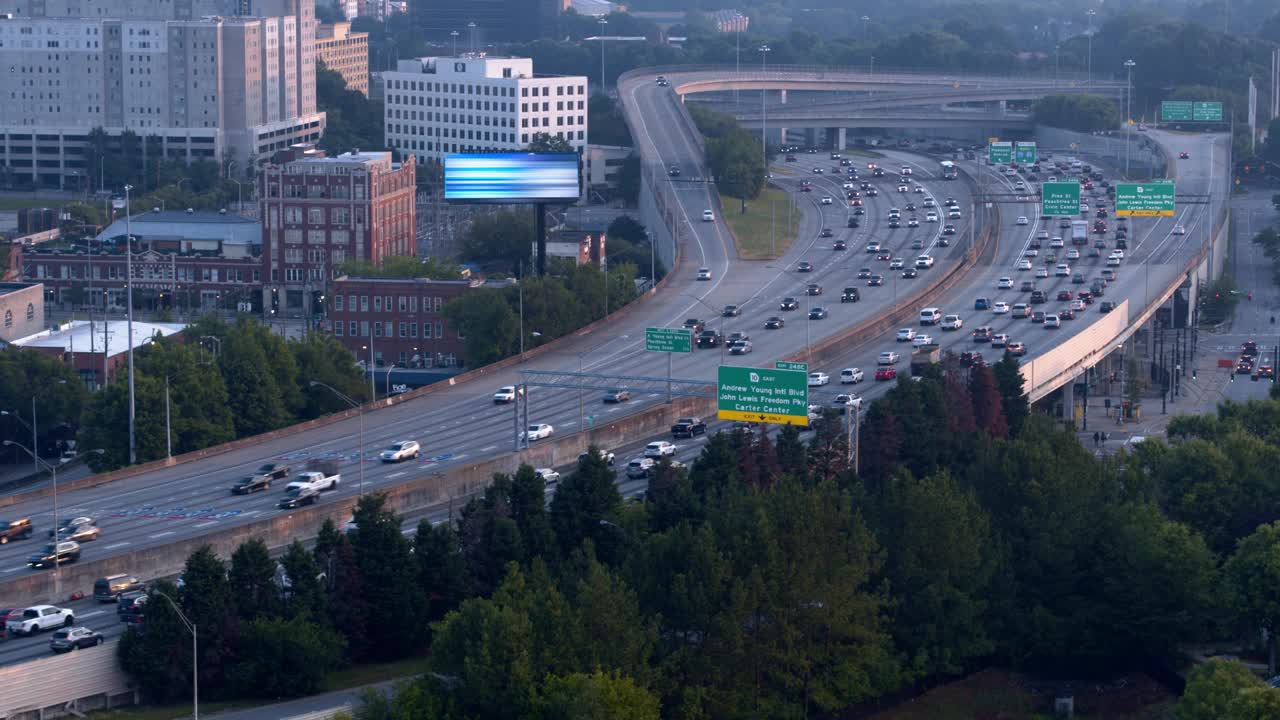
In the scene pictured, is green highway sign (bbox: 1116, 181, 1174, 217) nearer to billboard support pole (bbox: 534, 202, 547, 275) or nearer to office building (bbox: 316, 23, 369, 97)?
billboard support pole (bbox: 534, 202, 547, 275)

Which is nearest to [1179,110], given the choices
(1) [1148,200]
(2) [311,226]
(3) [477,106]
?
(3) [477,106]

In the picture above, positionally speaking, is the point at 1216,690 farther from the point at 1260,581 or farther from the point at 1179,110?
the point at 1179,110

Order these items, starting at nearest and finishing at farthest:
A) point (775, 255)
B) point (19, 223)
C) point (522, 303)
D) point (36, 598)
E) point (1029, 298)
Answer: point (36, 598) < point (522, 303) < point (1029, 298) < point (775, 255) < point (19, 223)

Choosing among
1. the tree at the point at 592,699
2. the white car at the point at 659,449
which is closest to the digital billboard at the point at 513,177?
the white car at the point at 659,449

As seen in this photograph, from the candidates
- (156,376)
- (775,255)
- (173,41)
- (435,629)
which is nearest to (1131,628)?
(435,629)

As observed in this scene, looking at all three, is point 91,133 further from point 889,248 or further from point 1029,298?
point 1029,298

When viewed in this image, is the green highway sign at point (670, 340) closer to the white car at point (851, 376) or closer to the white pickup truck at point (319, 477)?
the white car at point (851, 376)
